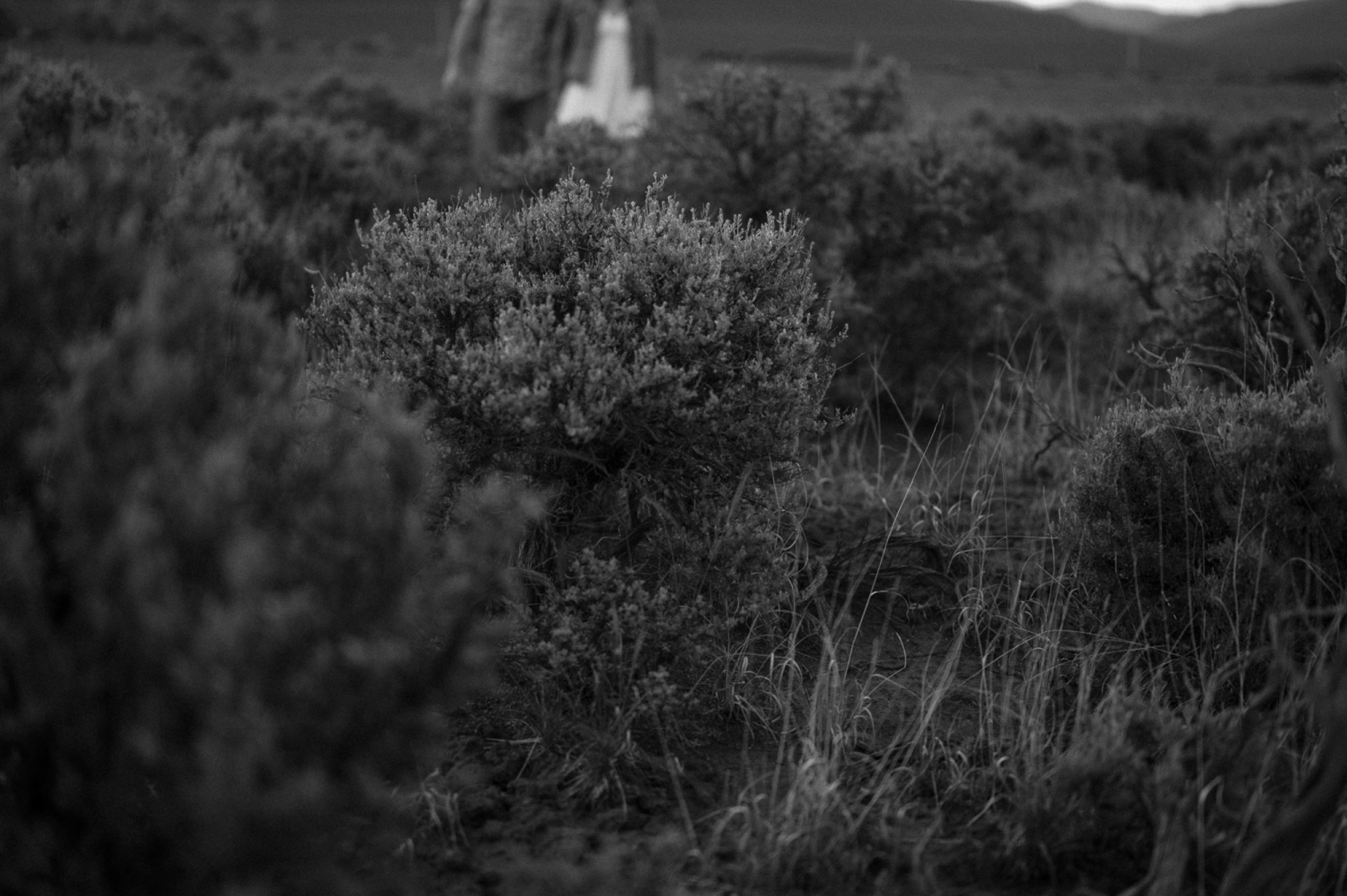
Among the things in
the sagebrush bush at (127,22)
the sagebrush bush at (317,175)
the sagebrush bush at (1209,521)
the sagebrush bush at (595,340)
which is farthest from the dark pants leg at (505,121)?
the sagebrush bush at (127,22)

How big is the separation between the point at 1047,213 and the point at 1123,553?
616 centimetres

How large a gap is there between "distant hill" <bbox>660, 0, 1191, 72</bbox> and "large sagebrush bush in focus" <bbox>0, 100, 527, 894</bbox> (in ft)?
130

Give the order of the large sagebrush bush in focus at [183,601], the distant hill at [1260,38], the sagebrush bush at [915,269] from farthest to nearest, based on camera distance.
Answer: the distant hill at [1260,38], the sagebrush bush at [915,269], the large sagebrush bush in focus at [183,601]

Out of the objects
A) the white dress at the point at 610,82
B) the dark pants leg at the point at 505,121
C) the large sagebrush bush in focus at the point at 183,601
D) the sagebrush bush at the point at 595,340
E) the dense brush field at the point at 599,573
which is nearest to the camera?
the large sagebrush bush in focus at the point at 183,601

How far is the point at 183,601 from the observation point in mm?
→ 1727

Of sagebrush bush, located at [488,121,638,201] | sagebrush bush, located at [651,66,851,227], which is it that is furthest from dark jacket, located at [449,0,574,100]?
sagebrush bush, located at [651,66,851,227]

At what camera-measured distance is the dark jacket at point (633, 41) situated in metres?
9.49

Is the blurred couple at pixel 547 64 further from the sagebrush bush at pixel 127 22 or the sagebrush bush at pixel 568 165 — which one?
the sagebrush bush at pixel 127 22

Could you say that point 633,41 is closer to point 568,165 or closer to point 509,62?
point 509,62

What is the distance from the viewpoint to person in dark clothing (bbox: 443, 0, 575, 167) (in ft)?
30.4

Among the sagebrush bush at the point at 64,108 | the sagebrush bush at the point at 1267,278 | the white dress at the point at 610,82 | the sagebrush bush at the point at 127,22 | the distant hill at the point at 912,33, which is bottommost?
the sagebrush bush at the point at 1267,278

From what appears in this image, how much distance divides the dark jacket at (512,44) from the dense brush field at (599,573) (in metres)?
4.26

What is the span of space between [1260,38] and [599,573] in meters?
56.7

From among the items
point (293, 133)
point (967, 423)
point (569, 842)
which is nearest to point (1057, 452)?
point (967, 423)
